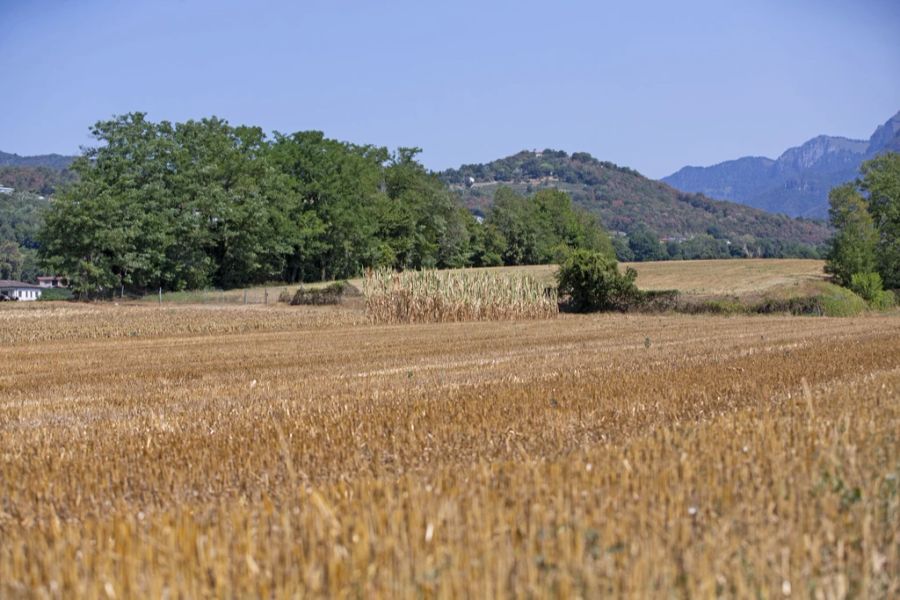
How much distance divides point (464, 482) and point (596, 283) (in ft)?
156

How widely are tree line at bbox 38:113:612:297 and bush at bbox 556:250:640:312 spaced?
36.6 metres

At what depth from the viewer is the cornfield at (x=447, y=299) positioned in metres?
48.8

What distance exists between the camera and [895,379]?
43.0 feet

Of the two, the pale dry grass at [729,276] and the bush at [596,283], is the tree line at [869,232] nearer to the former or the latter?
the pale dry grass at [729,276]

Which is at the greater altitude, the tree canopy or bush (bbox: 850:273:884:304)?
the tree canopy

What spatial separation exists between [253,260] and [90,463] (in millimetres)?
76538

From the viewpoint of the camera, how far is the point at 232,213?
8038 centimetres

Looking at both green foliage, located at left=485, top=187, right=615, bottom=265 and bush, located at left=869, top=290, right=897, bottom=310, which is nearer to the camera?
bush, located at left=869, top=290, right=897, bottom=310

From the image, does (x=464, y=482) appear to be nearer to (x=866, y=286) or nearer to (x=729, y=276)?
(x=866, y=286)

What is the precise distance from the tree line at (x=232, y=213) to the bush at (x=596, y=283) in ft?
120

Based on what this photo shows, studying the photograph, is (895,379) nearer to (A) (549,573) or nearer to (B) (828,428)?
(B) (828,428)

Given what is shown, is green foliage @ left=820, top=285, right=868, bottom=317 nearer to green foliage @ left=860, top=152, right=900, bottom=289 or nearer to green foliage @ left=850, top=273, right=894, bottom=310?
green foliage @ left=850, top=273, right=894, bottom=310

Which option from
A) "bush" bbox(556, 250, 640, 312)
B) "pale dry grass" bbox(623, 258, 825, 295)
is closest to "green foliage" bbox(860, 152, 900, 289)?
"pale dry grass" bbox(623, 258, 825, 295)

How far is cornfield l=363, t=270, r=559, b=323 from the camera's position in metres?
48.8
